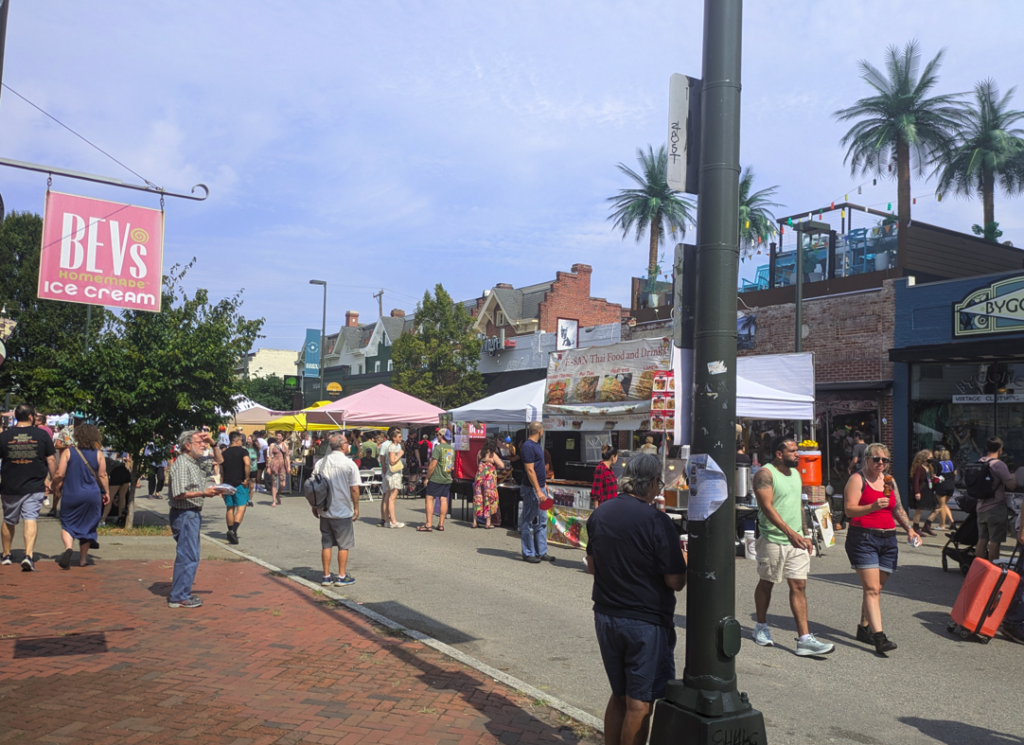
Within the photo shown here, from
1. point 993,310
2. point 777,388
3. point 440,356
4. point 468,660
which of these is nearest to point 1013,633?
point 468,660

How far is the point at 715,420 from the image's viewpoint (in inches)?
158

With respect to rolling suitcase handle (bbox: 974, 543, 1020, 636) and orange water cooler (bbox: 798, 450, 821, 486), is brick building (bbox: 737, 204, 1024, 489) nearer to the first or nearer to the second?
orange water cooler (bbox: 798, 450, 821, 486)

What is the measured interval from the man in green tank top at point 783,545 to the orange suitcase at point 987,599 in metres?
1.42

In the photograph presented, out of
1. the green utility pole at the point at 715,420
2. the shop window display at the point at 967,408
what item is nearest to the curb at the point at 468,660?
the green utility pole at the point at 715,420

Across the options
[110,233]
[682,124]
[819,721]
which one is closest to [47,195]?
[110,233]

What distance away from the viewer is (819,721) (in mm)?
5262

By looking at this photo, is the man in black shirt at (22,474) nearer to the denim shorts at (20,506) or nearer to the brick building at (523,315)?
the denim shorts at (20,506)

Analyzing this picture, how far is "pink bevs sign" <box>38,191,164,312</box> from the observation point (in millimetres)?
11578

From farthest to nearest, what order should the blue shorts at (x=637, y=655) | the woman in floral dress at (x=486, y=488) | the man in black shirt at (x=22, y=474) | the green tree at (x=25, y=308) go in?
the green tree at (x=25, y=308) < the woman in floral dress at (x=486, y=488) < the man in black shirt at (x=22, y=474) < the blue shorts at (x=637, y=655)

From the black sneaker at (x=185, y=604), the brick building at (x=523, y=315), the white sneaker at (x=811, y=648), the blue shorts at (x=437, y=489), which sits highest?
the brick building at (x=523, y=315)

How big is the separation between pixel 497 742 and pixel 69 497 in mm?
7359

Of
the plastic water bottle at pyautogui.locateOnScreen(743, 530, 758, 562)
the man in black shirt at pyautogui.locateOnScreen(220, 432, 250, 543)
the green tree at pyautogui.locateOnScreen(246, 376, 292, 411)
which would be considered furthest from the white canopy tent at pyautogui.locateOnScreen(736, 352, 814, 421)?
the green tree at pyautogui.locateOnScreen(246, 376, 292, 411)

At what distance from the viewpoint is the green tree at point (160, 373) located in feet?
44.4

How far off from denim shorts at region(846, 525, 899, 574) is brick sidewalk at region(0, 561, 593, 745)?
3.30 m
